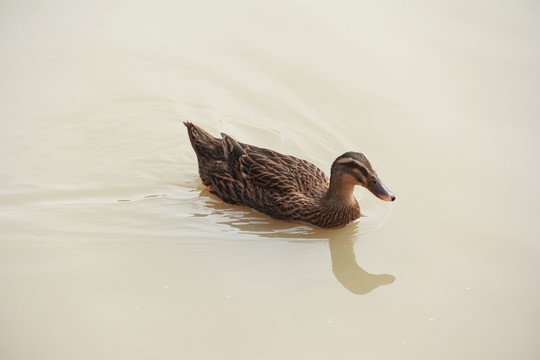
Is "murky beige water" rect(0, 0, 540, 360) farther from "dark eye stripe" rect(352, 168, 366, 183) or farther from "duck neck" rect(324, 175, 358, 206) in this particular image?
"dark eye stripe" rect(352, 168, 366, 183)

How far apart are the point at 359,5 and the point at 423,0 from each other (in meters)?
0.99

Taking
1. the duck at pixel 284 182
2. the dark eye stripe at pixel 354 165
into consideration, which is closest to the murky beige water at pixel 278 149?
the duck at pixel 284 182

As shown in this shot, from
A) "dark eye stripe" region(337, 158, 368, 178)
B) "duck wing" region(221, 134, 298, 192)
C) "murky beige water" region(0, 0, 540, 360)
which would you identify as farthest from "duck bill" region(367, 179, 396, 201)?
"duck wing" region(221, 134, 298, 192)

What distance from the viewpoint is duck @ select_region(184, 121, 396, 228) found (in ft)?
18.2

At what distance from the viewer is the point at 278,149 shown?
6.69 metres

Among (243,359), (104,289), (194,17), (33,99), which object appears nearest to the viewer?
(243,359)

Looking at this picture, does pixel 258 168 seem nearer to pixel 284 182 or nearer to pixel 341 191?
pixel 284 182

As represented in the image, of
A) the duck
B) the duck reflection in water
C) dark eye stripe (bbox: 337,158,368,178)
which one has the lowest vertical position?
the duck reflection in water

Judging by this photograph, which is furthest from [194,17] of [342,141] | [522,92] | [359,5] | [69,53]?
[522,92]

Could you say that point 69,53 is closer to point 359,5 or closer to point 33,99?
point 33,99

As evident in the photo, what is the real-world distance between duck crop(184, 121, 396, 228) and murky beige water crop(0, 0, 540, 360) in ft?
0.59

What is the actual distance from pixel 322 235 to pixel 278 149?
4.43 feet

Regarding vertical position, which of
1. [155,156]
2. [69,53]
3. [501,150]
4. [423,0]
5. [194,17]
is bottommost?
[155,156]

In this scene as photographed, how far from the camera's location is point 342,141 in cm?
679
